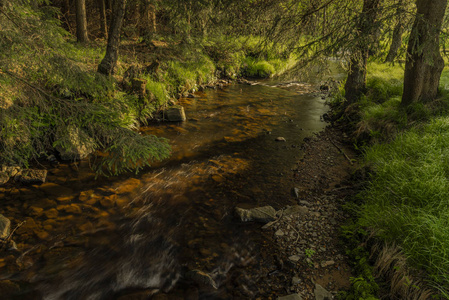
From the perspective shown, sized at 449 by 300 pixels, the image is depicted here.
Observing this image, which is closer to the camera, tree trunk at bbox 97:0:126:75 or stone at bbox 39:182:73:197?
stone at bbox 39:182:73:197

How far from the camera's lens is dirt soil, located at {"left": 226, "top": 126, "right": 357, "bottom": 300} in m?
3.81

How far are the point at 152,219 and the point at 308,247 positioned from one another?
3251 millimetres

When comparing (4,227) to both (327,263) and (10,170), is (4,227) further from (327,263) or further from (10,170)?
(327,263)

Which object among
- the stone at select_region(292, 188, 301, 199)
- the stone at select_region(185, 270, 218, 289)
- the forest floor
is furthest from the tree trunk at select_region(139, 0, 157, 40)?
the stone at select_region(185, 270, 218, 289)

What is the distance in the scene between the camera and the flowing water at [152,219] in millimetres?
4117

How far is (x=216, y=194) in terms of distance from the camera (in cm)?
620

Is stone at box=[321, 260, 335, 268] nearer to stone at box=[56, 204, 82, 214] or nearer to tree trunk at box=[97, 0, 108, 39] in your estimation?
stone at box=[56, 204, 82, 214]

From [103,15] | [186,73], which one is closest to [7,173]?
[186,73]

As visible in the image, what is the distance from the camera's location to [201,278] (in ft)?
13.2

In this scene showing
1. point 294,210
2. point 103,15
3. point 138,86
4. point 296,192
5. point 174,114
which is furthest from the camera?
point 103,15

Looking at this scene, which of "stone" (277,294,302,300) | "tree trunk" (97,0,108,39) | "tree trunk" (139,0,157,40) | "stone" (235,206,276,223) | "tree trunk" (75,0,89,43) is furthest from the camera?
"tree trunk" (97,0,108,39)

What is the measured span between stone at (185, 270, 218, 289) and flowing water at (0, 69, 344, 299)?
0.08 metres

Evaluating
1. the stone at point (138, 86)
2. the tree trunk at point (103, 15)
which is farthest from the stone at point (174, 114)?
the tree trunk at point (103, 15)

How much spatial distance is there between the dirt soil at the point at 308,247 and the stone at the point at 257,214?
167 mm
